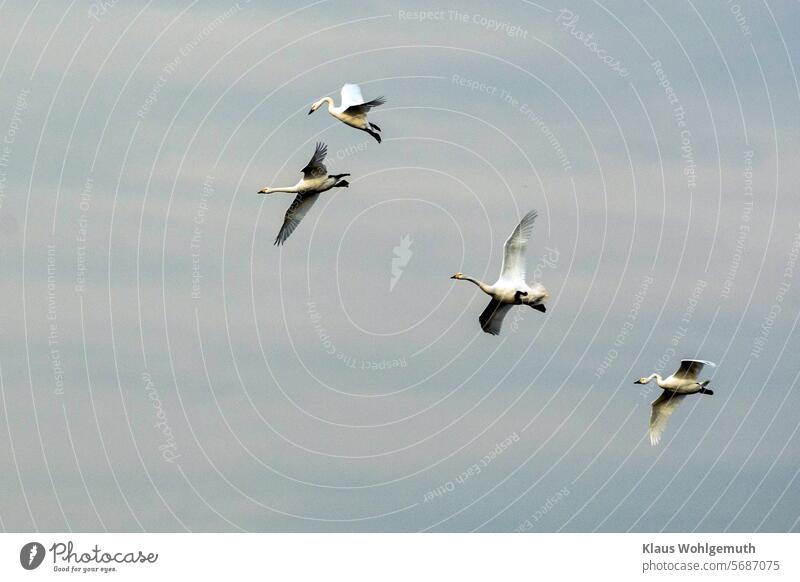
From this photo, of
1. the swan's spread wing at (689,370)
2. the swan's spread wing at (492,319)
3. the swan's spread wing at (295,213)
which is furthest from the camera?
the swan's spread wing at (689,370)

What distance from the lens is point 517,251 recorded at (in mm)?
102188

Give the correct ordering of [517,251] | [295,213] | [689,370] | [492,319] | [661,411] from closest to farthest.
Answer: [517,251]
[492,319]
[295,213]
[689,370]
[661,411]

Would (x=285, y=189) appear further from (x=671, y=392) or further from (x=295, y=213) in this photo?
(x=671, y=392)

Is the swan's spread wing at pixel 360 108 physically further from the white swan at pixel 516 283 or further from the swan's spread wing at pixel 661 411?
the swan's spread wing at pixel 661 411

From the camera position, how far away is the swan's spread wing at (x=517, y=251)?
10162 cm

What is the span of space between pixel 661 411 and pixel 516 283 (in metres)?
15.5

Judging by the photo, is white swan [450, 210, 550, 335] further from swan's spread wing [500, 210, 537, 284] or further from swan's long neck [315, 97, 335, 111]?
A: swan's long neck [315, 97, 335, 111]

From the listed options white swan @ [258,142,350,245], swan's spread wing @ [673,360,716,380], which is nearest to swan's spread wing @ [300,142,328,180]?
white swan @ [258,142,350,245]

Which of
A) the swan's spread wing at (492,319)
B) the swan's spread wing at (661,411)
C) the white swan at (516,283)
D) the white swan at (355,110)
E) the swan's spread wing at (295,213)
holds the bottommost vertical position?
the swan's spread wing at (661,411)

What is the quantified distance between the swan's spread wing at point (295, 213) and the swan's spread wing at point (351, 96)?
5.46 meters

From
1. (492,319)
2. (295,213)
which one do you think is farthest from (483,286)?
(295,213)

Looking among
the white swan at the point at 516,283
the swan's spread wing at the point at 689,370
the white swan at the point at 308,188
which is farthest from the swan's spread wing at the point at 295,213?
the swan's spread wing at the point at 689,370

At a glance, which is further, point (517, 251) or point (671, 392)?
point (671, 392)
